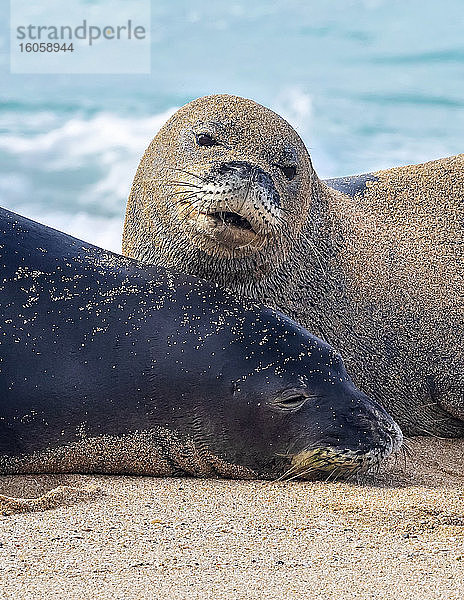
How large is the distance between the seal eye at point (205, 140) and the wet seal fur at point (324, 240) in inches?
0.5

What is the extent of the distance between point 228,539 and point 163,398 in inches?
46.6

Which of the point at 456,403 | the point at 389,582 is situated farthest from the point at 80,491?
the point at 456,403

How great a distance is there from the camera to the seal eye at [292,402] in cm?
450

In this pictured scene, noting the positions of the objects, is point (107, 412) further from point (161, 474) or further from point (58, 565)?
point (58, 565)

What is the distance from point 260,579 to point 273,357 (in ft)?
5.75

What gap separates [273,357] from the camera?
4625 mm

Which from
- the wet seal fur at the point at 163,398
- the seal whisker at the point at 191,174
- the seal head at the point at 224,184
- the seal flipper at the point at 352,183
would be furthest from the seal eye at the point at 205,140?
the seal flipper at the point at 352,183

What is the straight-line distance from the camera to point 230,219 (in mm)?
4707

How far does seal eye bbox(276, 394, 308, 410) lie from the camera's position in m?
4.50

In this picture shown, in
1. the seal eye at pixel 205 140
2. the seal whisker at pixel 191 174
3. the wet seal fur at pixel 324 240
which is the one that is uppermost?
the seal eye at pixel 205 140

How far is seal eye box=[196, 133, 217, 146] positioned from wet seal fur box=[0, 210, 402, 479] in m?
1.00

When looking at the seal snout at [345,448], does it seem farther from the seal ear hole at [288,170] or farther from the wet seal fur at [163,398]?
the seal ear hole at [288,170]

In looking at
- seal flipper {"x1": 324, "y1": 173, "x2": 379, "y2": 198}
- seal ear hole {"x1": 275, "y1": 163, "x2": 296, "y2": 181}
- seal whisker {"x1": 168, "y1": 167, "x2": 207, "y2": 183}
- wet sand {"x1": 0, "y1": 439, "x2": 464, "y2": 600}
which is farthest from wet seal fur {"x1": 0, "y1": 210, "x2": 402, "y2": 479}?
seal flipper {"x1": 324, "y1": 173, "x2": 379, "y2": 198}

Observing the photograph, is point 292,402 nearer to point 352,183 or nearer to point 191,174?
point 191,174
